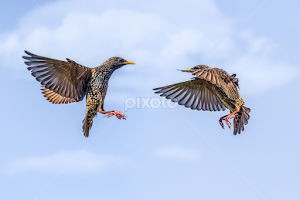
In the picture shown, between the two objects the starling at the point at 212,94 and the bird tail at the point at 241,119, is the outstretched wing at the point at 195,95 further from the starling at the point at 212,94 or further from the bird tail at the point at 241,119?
the bird tail at the point at 241,119

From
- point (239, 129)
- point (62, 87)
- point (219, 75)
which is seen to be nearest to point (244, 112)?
point (239, 129)

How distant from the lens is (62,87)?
5953 millimetres

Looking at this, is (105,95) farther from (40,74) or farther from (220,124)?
(220,124)

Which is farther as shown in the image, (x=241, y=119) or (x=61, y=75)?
(x=241, y=119)

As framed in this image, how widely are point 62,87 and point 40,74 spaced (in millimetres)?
516

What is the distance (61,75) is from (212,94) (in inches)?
130

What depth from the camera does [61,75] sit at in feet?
19.3

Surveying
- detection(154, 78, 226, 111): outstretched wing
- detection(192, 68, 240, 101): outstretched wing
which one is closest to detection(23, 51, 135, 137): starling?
detection(154, 78, 226, 111): outstretched wing

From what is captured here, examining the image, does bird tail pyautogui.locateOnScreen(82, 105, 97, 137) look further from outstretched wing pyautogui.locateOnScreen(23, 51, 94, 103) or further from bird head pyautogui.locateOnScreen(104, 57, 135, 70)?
bird head pyautogui.locateOnScreen(104, 57, 135, 70)

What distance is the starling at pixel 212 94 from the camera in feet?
20.9

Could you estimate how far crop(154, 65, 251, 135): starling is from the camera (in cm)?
636

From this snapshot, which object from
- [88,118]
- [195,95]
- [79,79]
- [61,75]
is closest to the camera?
[61,75]

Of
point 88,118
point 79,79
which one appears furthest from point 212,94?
point 79,79

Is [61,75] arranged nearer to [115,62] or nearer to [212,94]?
[115,62]
